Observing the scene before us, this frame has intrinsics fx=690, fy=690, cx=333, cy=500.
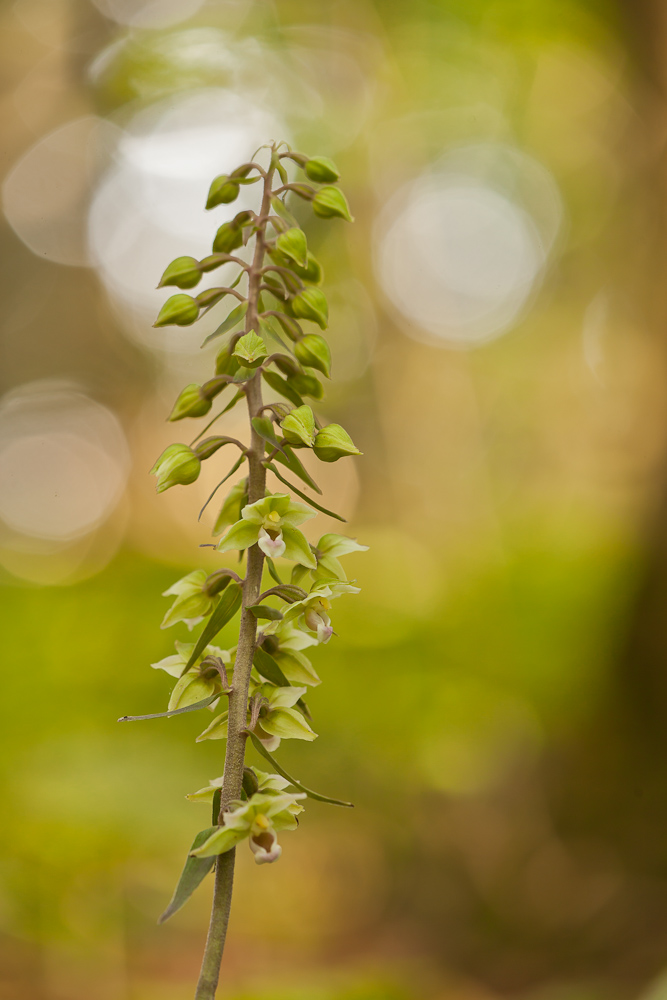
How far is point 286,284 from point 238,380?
10.2 inches

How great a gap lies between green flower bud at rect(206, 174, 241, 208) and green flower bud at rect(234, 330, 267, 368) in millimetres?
328

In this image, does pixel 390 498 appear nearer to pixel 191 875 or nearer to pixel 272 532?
pixel 272 532

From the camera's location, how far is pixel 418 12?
6543 millimetres

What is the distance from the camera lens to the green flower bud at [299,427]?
1.14 m

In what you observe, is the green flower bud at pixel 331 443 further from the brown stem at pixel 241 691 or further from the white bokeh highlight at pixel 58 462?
the white bokeh highlight at pixel 58 462

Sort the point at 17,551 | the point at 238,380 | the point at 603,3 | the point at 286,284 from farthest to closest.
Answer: the point at 17,551 → the point at 603,3 → the point at 286,284 → the point at 238,380

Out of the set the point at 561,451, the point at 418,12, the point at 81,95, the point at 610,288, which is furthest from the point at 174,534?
the point at 418,12

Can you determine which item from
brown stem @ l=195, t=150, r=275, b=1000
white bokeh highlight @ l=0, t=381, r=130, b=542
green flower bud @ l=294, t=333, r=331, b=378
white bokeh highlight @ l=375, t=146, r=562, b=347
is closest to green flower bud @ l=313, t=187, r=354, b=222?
brown stem @ l=195, t=150, r=275, b=1000

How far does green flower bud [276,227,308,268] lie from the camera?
1.21 metres

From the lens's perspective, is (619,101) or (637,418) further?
(619,101)

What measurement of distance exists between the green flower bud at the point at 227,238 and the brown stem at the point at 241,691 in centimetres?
7

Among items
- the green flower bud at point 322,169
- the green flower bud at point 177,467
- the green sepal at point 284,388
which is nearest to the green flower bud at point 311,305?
the green sepal at point 284,388

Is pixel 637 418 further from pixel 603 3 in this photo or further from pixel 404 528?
pixel 603 3

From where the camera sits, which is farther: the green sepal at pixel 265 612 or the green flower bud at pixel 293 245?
the green flower bud at pixel 293 245
